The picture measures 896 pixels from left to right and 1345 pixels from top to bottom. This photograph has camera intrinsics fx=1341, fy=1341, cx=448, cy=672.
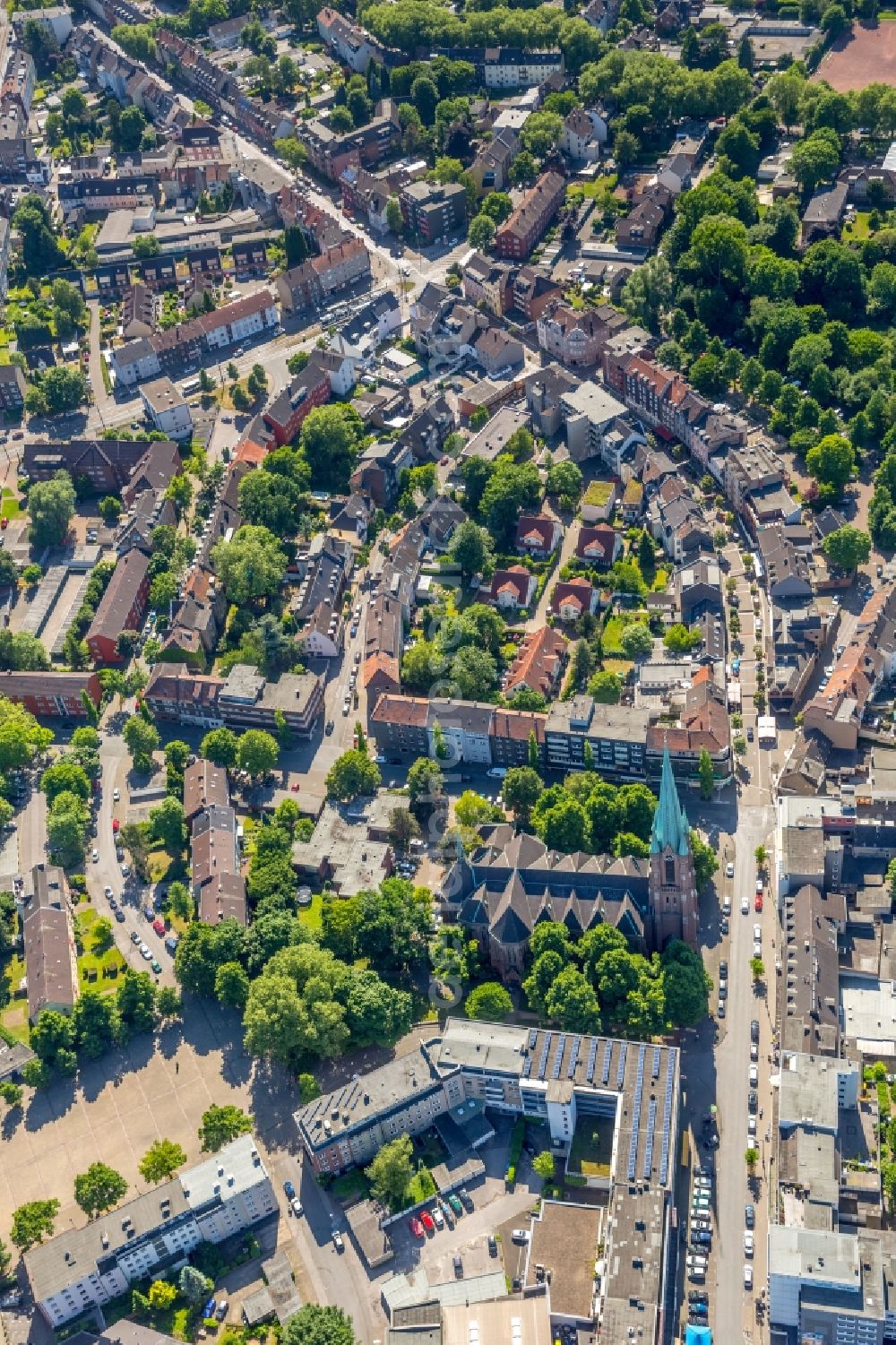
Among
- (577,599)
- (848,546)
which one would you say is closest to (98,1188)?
(577,599)

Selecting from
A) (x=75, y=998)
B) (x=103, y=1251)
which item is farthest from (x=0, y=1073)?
(x=103, y=1251)

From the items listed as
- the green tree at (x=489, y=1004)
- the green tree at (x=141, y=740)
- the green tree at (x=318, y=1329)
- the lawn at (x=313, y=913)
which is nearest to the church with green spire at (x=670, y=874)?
the green tree at (x=489, y=1004)

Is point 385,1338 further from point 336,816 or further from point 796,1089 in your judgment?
point 336,816

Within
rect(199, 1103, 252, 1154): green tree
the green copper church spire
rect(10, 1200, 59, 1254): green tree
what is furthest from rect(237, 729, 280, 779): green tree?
rect(10, 1200, 59, 1254): green tree

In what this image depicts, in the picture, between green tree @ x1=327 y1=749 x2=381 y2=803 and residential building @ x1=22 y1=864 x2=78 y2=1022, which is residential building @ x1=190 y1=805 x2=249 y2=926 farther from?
residential building @ x1=22 y1=864 x2=78 y2=1022

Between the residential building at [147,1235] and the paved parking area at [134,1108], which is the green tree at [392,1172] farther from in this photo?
the paved parking area at [134,1108]

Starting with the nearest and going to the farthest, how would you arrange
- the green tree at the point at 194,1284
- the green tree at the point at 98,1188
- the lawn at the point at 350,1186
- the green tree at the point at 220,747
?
1. the green tree at the point at 194,1284
2. the green tree at the point at 98,1188
3. the lawn at the point at 350,1186
4. the green tree at the point at 220,747
